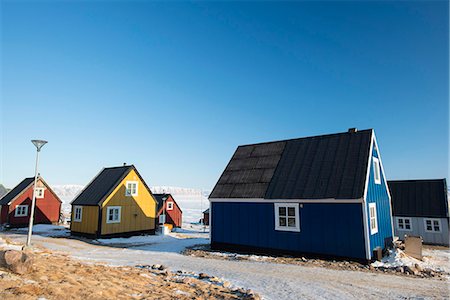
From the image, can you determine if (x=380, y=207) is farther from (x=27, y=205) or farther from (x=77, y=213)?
(x=27, y=205)

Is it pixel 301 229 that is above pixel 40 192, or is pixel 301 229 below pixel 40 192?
below

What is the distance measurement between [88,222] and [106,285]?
20.4m

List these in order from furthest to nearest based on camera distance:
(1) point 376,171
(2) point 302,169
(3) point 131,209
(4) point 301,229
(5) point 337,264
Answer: (3) point 131,209 < (1) point 376,171 < (2) point 302,169 < (4) point 301,229 < (5) point 337,264

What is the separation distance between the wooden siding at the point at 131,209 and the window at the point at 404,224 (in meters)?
25.7

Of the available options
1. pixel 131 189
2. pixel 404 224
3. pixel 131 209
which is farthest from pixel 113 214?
pixel 404 224

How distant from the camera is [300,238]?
51.7ft

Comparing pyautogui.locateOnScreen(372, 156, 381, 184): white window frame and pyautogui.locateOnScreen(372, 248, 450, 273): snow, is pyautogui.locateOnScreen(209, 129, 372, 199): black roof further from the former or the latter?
pyautogui.locateOnScreen(372, 248, 450, 273): snow

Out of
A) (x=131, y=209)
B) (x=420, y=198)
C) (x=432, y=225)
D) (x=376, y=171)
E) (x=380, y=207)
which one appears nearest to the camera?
(x=380, y=207)

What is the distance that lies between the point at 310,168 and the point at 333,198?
9.84ft

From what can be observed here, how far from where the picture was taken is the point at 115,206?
2611cm

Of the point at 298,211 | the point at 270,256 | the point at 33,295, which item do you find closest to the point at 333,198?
the point at 298,211

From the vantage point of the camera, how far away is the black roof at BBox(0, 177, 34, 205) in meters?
34.4

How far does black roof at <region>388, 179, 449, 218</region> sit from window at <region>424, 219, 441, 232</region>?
548 mm

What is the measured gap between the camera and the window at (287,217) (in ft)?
52.5
